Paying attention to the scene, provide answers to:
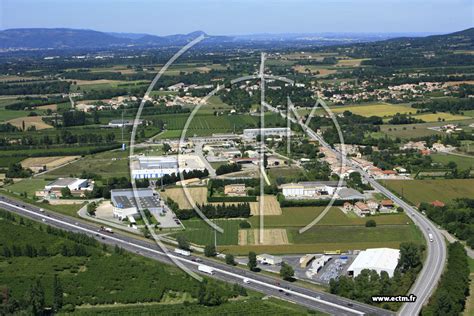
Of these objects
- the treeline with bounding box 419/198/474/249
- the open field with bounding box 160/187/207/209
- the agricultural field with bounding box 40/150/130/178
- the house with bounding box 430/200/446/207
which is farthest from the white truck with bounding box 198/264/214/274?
the agricultural field with bounding box 40/150/130/178

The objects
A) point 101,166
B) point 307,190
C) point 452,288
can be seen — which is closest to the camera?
point 452,288

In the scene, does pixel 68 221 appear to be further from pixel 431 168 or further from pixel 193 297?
pixel 431 168

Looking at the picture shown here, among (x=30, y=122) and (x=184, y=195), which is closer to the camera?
(x=184, y=195)

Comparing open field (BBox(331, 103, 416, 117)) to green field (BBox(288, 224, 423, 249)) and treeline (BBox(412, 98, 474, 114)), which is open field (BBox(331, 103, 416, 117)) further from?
green field (BBox(288, 224, 423, 249))

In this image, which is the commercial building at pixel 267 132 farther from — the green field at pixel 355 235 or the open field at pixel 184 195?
the green field at pixel 355 235

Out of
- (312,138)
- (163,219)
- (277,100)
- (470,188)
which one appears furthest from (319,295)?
(277,100)

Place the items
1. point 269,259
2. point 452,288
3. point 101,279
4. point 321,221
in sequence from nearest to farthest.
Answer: point 452,288
point 101,279
point 269,259
point 321,221

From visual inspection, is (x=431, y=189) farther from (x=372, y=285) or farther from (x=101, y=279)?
(x=101, y=279)

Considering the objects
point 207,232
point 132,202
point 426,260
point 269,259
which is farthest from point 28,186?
point 426,260
